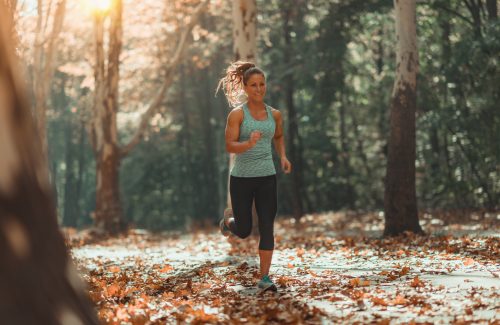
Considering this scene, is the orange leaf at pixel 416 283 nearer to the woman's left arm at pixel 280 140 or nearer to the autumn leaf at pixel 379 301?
the autumn leaf at pixel 379 301

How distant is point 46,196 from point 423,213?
21884 millimetres

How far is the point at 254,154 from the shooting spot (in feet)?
24.2

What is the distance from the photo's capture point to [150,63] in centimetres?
2975

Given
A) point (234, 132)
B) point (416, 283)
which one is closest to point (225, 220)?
point (234, 132)

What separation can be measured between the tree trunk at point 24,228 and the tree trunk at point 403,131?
10445 mm

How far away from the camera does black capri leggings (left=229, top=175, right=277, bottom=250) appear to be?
7.39 metres

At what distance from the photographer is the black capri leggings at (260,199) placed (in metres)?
7.39

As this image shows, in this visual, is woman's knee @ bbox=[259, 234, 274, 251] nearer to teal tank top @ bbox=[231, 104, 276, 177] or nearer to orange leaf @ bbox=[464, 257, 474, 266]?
teal tank top @ bbox=[231, 104, 276, 177]

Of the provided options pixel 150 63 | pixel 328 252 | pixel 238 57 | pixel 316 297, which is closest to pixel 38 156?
pixel 316 297

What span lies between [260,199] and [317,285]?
48.6 inches

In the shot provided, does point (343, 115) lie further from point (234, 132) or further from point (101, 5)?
point (234, 132)

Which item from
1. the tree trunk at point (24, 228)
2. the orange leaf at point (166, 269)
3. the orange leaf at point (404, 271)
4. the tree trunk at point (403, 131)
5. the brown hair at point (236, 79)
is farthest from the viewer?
the tree trunk at point (403, 131)

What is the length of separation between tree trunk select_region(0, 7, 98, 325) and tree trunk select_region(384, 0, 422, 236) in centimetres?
1045

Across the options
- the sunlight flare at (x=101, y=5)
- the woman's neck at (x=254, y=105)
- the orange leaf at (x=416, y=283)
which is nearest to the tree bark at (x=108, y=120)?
the sunlight flare at (x=101, y=5)
